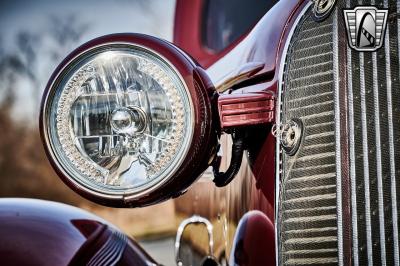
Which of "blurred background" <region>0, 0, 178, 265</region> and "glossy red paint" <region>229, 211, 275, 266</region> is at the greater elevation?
"blurred background" <region>0, 0, 178, 265</region>

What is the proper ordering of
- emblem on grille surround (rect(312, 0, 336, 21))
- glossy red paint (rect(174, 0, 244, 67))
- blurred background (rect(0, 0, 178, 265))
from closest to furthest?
emblem on grille surround (rect(312, 0, 336, 21)) < glossy red paint (rect(174, 0, 244, 67)) < blurred background (rect(0, 0, 178, 265))

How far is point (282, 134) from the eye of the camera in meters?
1.48

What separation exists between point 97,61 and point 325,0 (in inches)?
17.8

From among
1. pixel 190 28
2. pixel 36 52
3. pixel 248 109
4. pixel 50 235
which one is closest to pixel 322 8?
pixel 248 109

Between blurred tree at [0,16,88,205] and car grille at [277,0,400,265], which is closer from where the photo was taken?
car grille at [277,0,400,265]

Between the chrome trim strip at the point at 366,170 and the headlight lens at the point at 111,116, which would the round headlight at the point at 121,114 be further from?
the chrome trim strip at the point at 366,170

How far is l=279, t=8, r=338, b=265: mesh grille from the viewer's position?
1388mm

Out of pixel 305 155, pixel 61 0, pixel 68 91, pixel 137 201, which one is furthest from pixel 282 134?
pixel 61 0

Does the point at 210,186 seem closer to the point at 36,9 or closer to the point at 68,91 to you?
the point at 68,91

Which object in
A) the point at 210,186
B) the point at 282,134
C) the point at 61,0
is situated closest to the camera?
the point at 282,134

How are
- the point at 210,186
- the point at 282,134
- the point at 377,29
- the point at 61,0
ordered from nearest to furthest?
the point at 377,29
the point at 282,134
the point at 210,186
the point at 61,0

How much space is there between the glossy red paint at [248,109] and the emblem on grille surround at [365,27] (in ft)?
0.72

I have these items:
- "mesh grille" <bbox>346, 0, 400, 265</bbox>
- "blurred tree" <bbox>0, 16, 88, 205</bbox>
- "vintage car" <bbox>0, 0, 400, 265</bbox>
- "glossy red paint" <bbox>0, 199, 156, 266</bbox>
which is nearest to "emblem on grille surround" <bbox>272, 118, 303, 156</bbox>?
"vintage car" <bbox>0, 0, 400, 265</bbox>

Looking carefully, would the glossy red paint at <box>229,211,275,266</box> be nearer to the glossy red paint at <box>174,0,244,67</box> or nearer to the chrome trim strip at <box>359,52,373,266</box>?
the chrome trim strip at <box>359,52,373,266</box>
